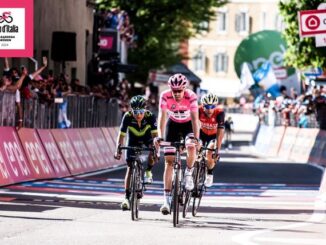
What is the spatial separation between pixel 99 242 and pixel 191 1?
44.0 m

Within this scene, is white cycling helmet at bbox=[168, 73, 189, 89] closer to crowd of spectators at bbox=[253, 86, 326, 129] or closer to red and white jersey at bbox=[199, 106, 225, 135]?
red and white jersey at bbox=[199, 106, 225, 135]

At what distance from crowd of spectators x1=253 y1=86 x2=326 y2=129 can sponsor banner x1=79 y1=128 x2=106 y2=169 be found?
8501mm

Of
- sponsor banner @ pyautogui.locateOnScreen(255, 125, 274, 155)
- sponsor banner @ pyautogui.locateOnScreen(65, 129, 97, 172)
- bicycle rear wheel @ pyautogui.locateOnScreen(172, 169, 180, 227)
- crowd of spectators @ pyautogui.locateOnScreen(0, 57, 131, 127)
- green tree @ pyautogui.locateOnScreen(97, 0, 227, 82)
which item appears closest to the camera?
bicycle rear wheel @ pyautogui.locateOnScreen(172, 169, 180, 227)

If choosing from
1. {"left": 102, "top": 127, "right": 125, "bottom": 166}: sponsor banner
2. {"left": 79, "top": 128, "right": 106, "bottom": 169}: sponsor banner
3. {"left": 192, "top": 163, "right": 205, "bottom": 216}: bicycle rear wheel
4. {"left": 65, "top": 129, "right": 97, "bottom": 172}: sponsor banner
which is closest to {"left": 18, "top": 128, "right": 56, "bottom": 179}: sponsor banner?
{"left": 65, "top": 129, "right": 97, "bottom": 172}: sponsor banner

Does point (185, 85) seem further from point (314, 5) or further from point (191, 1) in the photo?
point (191, 1)

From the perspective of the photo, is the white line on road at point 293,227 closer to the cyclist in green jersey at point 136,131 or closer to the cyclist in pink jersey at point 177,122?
the cyclist in pink jersey at point 177,122

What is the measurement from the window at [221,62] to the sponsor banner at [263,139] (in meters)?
62.2

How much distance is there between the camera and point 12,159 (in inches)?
965

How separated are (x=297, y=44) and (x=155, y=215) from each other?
22.6 metres

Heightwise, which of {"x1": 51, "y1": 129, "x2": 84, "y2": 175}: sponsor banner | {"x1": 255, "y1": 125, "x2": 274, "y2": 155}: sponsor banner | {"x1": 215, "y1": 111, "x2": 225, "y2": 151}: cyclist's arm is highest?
{"x1": 215, "y1": 111, "x2": 225, "y2": 151}: cyclist's arm

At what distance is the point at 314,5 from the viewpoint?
128 ft

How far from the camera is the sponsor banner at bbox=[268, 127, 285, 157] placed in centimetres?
4903

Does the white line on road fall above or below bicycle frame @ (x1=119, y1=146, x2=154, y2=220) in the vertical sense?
below

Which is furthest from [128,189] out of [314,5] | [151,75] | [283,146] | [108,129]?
[151,75]
